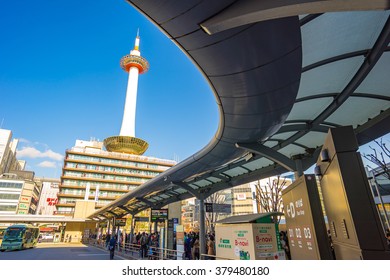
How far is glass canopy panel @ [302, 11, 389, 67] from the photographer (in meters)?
4.01

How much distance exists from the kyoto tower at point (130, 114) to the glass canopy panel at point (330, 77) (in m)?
83.6

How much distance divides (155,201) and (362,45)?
62.3 ft

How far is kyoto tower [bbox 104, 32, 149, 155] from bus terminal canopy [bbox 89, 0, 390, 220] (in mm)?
80731

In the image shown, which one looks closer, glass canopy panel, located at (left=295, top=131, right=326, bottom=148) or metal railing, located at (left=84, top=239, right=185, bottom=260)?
glass canopy panel, located at (left=295, top=131, right=326, bottom=148)

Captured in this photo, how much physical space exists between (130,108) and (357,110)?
275 ft

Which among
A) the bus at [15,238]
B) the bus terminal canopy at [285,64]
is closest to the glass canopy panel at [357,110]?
the bus terminal canopy at [285,64]

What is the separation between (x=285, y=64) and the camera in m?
3.71

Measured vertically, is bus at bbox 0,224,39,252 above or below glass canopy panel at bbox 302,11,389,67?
below

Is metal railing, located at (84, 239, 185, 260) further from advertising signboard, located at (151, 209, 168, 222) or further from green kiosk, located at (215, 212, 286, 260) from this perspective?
green kiosk, located at (215, 212, 286, 260)

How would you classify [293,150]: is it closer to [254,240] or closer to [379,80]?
[379,80]

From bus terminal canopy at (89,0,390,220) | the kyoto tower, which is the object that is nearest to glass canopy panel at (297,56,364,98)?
bus terminal canopy at (89,0,390,220)

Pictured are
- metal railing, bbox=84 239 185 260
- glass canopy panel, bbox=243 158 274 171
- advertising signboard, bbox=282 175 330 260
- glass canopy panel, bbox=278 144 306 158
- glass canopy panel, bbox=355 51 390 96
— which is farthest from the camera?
metal railing, bbox=84 239 185 260
